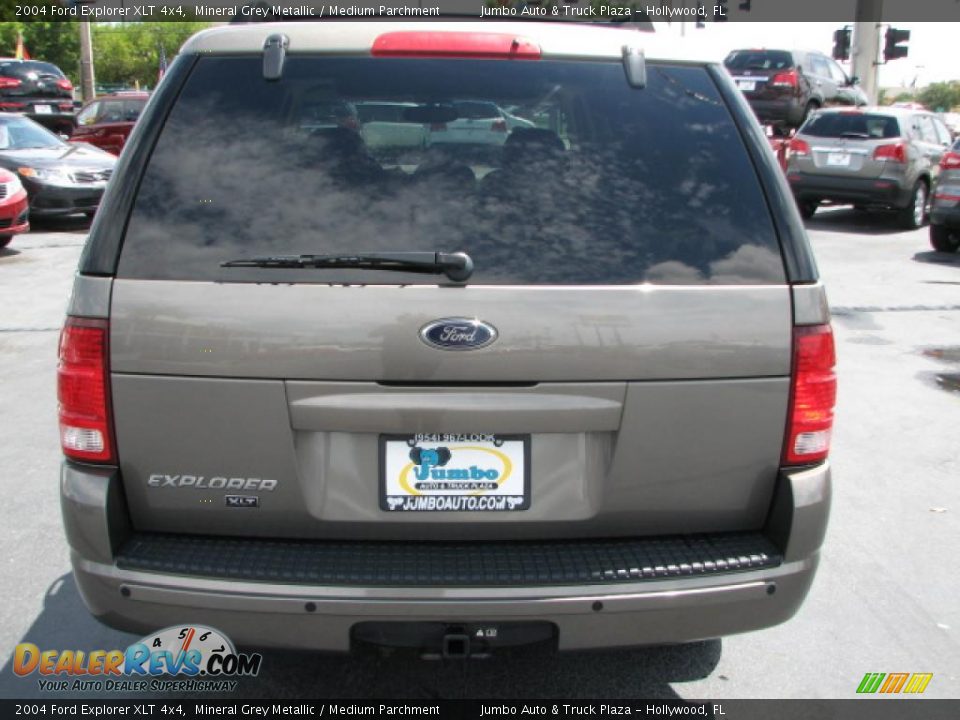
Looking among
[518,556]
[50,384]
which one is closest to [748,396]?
[518,556]

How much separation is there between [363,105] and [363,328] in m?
0.76

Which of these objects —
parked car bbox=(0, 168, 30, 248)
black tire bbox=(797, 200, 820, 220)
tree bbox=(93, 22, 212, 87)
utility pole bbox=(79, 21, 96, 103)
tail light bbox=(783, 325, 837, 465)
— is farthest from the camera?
tree bbox=(93, 22, 212, 87)

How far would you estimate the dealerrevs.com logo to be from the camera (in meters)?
2.86

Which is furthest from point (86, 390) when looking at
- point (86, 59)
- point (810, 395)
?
point (86, 59)

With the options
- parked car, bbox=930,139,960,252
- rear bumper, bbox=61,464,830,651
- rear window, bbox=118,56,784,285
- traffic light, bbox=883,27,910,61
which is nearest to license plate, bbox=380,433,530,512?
rear bumper, bbox=61,464,830,651

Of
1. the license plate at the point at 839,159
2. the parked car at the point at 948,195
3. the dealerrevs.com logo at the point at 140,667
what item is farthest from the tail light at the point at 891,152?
the dealerrevs.com logo at the point at 140,667

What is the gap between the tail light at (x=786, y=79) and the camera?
2050 centimetres

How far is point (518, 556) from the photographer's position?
2.58 meters

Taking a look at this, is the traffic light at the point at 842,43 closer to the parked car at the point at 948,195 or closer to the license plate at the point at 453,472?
the parked car at the point at 948,195

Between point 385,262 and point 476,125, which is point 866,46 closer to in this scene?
point 476,125

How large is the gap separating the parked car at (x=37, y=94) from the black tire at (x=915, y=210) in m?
21.2

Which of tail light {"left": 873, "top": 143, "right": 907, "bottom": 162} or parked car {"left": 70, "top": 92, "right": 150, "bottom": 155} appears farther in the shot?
parked car {"left": 70, "top": 92, "right": 150, "bottom": 155}

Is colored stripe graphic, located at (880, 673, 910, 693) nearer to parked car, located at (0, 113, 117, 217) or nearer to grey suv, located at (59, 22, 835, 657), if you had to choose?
grey suv, located at (59, 22, 835, 657)

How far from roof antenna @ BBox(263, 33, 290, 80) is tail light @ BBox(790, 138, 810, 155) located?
14344 mm
